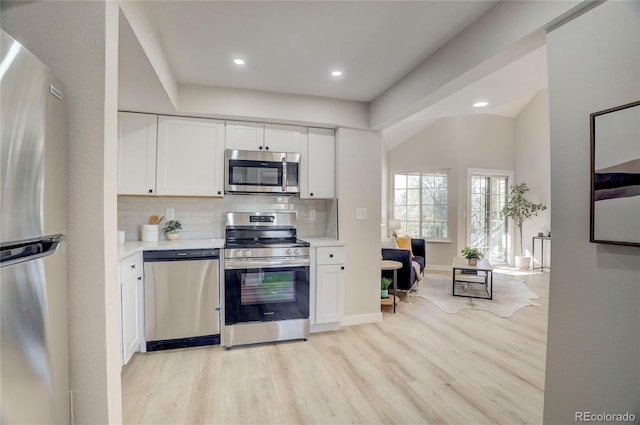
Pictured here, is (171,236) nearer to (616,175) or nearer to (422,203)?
(616,175)

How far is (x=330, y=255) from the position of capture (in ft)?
10.3

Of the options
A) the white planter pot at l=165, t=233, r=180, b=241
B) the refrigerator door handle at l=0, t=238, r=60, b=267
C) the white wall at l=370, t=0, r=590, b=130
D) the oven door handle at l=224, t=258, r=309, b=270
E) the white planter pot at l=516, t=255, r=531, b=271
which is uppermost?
the white wall at l=370, t=0, r=590, b=130

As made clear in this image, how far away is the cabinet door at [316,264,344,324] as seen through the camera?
3094 millimetres

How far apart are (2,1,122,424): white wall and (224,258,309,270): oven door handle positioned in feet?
5.14

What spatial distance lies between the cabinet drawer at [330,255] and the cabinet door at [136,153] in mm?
1762

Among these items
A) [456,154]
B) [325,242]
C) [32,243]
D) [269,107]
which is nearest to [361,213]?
[325,242]

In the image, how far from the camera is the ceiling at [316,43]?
1.81 meters

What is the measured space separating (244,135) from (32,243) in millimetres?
2408

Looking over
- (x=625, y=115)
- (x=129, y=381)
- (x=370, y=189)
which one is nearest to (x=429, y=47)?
(x=625, y=115)

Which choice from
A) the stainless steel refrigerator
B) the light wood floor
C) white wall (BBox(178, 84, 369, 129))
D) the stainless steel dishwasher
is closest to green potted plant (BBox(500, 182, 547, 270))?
the light wood floor

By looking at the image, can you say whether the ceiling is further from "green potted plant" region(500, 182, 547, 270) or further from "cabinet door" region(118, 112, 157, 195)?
"green potted plant" region(500, 182, 547, 270)

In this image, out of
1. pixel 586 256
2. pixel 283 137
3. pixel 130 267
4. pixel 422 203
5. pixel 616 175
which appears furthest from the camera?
pixel 422 203

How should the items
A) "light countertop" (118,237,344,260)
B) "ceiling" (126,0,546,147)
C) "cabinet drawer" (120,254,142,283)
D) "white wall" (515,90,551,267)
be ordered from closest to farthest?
"ceiling" (126,0,546,147), "cabinet drawer" (120,254,142,283), "light countertop" (118,237,344,260), "white wall" (515,90,551,267)

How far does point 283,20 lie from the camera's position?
6.30ft
